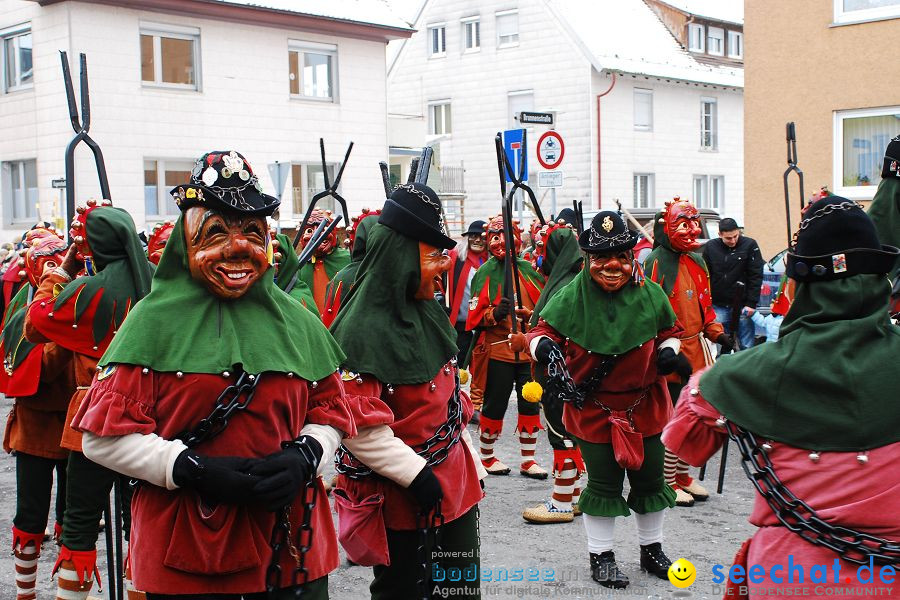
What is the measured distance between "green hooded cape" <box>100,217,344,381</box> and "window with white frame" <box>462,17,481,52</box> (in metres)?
29.3

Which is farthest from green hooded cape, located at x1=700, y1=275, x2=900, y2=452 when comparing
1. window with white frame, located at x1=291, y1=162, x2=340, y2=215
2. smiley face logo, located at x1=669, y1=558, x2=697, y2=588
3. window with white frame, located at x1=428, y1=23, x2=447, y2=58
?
window with white frame, located at x1=428, y1=23, x2=447, y2=58

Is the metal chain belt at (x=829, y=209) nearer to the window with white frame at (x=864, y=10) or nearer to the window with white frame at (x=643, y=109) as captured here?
the window with white frame at (x=864, y=10)

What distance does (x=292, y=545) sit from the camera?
3.25 metres

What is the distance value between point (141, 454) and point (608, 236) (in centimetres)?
343

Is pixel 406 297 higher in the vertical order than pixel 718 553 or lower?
higher

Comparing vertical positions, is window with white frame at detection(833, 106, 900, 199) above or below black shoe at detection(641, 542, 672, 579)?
above

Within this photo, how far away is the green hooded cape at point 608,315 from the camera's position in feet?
18.6

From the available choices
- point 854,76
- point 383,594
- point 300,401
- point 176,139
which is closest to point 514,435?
point 383,594

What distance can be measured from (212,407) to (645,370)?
3292 mm

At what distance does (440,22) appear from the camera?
3238 centimetres

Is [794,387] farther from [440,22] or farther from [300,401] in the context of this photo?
[440,22]

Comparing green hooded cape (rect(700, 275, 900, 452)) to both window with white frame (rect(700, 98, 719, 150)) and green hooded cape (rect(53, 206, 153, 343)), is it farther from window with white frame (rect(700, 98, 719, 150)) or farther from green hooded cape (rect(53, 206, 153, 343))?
window with white frame (rect(700, 98, 719, 150))

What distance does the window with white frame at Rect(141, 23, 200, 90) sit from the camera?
20.8 m

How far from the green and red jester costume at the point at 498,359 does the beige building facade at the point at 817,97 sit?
8.82 metres
